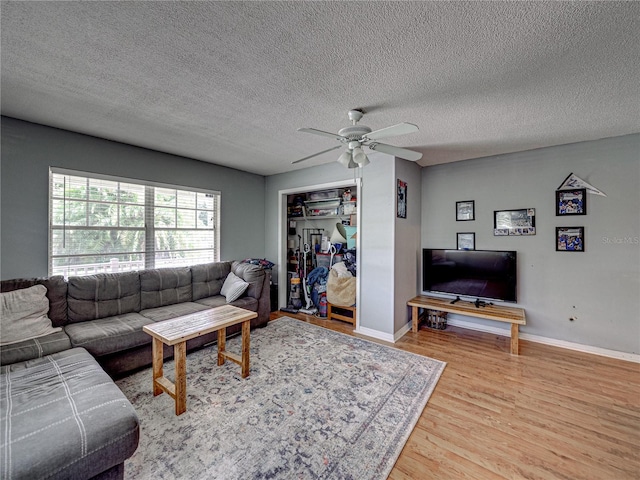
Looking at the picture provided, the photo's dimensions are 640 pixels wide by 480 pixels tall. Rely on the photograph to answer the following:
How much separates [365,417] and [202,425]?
1210mm

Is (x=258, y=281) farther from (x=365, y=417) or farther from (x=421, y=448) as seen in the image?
(x=421, y=448)

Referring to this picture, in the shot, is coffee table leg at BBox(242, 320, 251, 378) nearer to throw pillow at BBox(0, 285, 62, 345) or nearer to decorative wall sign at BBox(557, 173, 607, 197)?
throw pillow at BBox(0, 285, 62, 345)

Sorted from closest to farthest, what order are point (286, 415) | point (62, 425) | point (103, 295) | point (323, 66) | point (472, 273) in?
point (62, 425)
point (323, 66)
point (286, 415)
point (103, 295)
point (472, 273)

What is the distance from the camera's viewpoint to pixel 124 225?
3375mm

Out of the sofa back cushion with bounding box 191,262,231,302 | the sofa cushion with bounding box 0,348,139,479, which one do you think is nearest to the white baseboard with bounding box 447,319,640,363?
the sofa back cushion with bounding box 191,262,231,302

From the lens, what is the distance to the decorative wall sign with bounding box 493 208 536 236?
346 cm

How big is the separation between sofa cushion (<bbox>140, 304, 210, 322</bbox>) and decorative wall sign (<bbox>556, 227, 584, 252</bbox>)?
4.54 meters

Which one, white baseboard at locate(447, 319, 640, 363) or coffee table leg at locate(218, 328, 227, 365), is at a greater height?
coffee table leg at locate(218, 328, 227, 365)

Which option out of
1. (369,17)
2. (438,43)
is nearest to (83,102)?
(369,17)

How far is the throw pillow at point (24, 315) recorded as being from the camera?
214cm

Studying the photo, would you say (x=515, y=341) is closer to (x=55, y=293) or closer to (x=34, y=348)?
(x=34, y=348)

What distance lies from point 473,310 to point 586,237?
156 centimetres

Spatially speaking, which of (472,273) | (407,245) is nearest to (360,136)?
(407,245)

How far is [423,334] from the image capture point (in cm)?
→ 372
